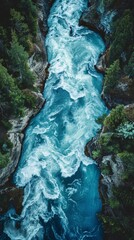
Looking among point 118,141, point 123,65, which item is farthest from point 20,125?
point 123,65

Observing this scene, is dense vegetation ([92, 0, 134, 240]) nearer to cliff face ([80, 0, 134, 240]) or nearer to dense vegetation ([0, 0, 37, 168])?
cliff face ([80, 0, 134, 240])

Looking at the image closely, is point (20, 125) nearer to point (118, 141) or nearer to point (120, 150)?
point (118, 141)

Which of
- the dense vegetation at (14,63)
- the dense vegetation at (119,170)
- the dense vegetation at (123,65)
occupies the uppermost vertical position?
the dense vegetation at (14,63)

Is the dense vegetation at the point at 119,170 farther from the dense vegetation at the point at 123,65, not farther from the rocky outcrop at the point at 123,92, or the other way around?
the dense vegetation at the point at 123,65

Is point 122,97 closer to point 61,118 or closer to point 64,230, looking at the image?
point 61,118

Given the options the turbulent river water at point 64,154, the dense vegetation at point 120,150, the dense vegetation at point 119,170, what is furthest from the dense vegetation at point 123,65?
the dense vegetation at point 119,170

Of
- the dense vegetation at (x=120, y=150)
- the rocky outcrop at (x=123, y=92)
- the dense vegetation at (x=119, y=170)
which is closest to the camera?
the dense vegetation at (x=119, y=170)

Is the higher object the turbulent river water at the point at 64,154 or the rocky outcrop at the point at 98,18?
the rocky outcrop at the point at 98,18
